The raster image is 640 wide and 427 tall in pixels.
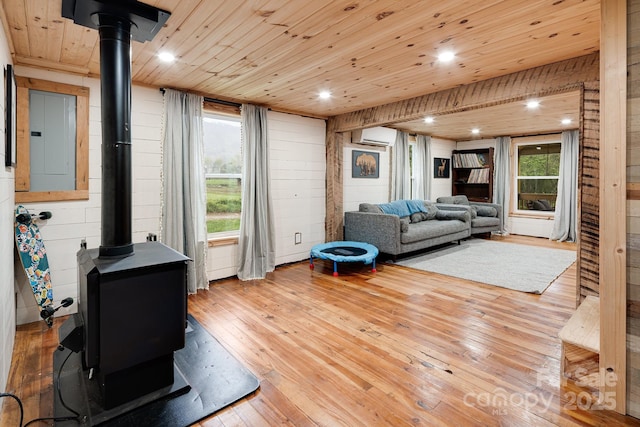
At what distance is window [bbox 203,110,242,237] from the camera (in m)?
4.21

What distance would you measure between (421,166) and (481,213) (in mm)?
1678

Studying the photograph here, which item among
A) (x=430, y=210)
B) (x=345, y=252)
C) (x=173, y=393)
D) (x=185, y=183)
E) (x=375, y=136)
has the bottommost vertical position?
(x=173, y=393)

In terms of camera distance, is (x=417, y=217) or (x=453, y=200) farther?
(x=453, y=200)

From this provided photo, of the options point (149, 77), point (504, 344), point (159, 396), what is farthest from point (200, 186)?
point (504, 344)

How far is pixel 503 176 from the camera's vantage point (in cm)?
761

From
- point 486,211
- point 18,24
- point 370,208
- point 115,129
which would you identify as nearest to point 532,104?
point 370,208

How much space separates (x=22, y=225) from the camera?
8.98ft

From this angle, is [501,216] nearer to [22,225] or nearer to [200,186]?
[200,186]

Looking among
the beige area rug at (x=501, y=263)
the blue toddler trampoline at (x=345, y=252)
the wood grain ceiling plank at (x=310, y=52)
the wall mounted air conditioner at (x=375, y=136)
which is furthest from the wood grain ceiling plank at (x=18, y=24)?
the beige area rug at (x=501, y=263)

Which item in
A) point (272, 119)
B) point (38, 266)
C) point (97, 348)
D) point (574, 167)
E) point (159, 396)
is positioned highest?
point (272, 119)

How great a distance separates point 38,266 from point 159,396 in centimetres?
189

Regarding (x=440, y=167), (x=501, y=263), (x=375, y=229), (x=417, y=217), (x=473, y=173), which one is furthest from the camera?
(x=473, y=173)

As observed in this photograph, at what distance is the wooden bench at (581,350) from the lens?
6.02ft

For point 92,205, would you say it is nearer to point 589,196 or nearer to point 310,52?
point 310,52
